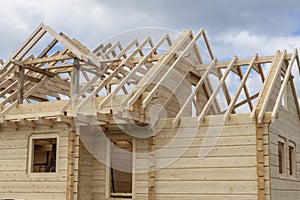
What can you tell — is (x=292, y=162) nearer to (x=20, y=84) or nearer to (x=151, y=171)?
(x=151, y=171)

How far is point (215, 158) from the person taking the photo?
11.8 metres

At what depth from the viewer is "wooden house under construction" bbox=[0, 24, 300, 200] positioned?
11539 millimetres

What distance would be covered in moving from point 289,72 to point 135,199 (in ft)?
18.6

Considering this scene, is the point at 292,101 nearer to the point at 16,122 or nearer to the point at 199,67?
the point at 199,67

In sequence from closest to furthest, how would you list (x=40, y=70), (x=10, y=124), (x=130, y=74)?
1. (x=130, y=74)
2. (x=10, y=124)
3. (x=40, y=70)

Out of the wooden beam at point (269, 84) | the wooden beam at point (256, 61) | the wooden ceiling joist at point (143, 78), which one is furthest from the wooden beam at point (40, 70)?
the wooden beam at point (269, 84)

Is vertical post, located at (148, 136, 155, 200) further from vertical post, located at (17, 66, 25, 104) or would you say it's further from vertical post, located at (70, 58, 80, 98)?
vertical post, located at (17, 66, 25, 104)

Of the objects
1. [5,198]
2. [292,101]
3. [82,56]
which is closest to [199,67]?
[292,101]

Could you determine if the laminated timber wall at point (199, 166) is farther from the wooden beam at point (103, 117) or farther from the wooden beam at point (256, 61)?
the wooden beam at point (256, 61)

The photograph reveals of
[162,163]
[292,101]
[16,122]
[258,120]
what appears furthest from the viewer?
[292,101]

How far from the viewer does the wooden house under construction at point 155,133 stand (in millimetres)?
11539

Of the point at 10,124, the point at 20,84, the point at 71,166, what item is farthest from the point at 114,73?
the point at 10,124

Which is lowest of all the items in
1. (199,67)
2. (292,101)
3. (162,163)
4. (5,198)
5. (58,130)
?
(5,198)

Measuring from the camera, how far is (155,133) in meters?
12.6
